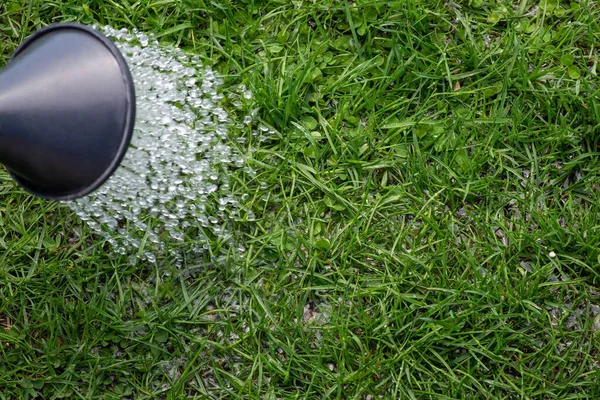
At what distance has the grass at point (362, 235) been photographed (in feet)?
7.66

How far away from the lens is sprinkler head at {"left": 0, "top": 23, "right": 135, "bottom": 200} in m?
1.47

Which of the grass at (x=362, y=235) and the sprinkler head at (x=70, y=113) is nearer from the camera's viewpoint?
the sprinkler head at (x=70, y=113)

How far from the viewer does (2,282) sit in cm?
242

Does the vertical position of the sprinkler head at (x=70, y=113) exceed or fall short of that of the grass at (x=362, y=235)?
it exceeds it

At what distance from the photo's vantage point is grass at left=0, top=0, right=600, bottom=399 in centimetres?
234

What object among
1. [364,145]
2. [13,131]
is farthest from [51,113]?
[364,145]

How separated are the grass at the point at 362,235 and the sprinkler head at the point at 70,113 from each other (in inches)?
38.3

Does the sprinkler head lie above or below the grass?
above

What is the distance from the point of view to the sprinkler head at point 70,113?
1.47m

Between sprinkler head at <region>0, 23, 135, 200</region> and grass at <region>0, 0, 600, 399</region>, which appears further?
grass at <region>0, 0, 600, 399</region>

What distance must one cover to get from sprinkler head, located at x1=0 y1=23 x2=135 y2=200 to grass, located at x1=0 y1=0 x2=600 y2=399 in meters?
0.97

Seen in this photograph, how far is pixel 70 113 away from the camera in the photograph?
4.82 feet

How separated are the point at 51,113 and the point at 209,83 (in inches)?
44.4

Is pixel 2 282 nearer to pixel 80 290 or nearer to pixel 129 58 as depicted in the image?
pixel 80 290
